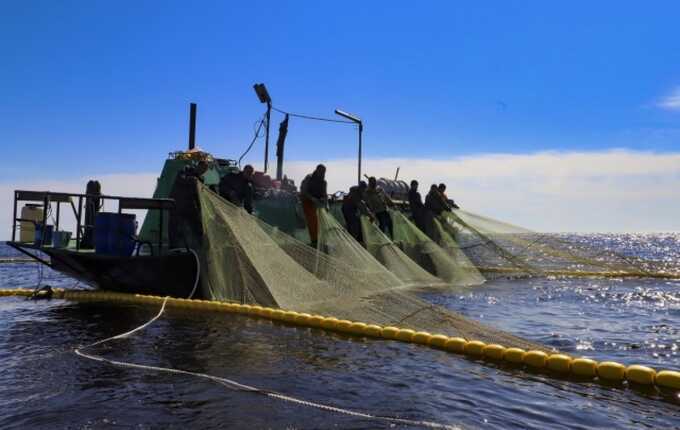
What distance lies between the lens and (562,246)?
53.5ft

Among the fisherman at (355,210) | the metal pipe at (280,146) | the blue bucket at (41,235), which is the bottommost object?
the blue bucket at (41,235)

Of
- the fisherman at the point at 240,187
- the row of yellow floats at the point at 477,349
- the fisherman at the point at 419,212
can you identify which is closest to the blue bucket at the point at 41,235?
the row of yellow floats at the point at 477,349

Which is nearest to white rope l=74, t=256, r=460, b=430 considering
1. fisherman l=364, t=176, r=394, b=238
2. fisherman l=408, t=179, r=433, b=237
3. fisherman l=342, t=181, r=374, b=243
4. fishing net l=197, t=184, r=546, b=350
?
fishing net l=197, t=184, r=546, b=350

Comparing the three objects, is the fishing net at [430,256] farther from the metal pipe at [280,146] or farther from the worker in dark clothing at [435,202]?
the metal pipe at [280,146]

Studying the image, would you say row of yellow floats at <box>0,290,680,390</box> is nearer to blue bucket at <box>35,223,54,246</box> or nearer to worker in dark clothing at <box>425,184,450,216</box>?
blue bucket at <box>35,223,54,246</box>

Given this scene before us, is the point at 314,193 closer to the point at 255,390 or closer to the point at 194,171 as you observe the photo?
the point at 194,171

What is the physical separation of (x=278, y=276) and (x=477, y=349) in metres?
3.24

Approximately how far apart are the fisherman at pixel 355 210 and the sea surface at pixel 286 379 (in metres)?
4.99

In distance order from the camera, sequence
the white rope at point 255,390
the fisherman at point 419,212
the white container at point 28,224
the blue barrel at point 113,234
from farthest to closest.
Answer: the fisherman at point 419,212 < the white container at point 28,224 < the blue barrel at point 113,234 < the white rope at point 255,390

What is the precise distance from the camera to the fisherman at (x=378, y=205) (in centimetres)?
1503

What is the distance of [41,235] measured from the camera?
33.8 ft

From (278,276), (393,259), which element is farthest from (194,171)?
(393,259)

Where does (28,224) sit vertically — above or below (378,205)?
below

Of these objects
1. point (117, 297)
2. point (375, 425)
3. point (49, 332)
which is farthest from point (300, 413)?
point (117, 297)
